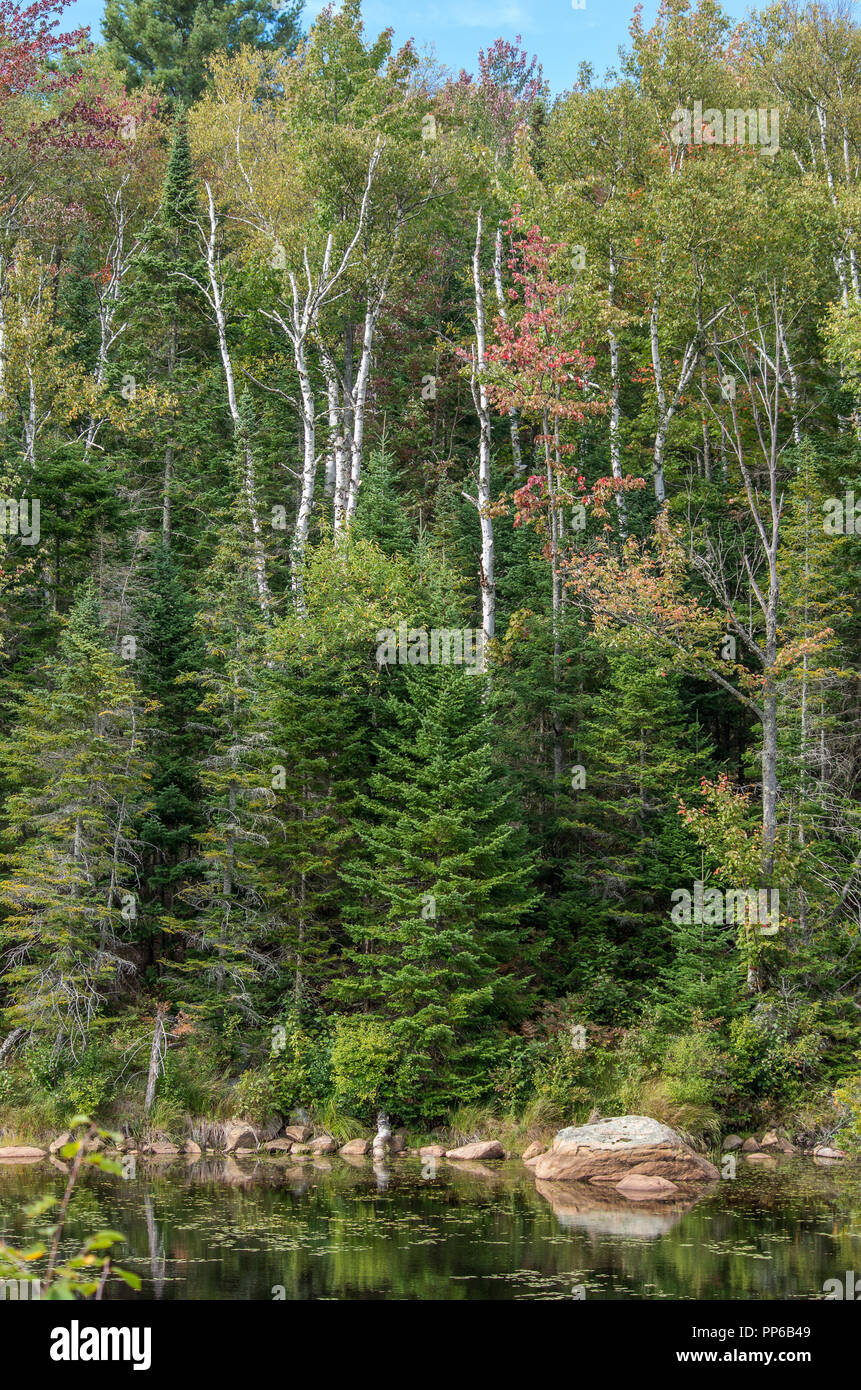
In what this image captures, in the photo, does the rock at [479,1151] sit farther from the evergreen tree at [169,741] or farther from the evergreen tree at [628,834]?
the evergreen tree at [169,741]

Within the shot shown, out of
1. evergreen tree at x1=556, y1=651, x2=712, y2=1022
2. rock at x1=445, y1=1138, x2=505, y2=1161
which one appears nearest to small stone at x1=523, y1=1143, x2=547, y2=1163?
rock at x1=445, y1=1138, x2=505, y2=1161

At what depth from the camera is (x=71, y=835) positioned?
848 inches

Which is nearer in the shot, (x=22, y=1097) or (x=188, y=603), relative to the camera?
(x=22, y=1097)

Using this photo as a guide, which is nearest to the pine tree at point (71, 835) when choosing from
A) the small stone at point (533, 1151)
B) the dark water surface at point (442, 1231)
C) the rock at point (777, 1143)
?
the dark water surface at point (442, 1231)

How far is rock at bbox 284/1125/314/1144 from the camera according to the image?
70.0ft

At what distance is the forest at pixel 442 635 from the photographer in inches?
854

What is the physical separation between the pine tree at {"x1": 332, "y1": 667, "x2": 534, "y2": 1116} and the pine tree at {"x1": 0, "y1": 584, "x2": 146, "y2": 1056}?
4.53 m

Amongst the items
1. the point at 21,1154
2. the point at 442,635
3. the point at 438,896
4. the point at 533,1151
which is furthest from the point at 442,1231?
the point at 442,635

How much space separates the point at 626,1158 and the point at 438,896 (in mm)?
5416

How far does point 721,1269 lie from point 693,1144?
6.73 metres

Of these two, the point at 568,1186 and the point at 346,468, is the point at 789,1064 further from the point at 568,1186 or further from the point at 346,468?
the point at 346,468

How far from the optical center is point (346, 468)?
105 feet

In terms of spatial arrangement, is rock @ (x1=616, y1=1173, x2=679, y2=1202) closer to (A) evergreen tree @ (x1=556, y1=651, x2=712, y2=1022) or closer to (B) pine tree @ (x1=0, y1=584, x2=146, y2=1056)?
(A) evergreen tree @ (x1=556, y1=651, x2=712, y2=1022)
